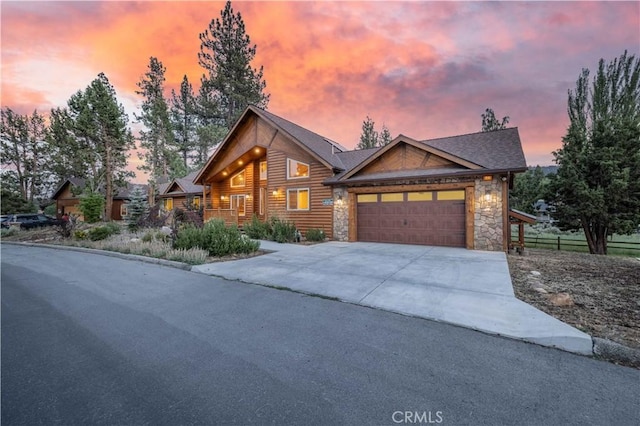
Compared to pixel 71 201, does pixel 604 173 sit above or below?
above

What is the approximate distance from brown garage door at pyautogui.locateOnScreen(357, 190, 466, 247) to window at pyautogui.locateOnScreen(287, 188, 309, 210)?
306cm

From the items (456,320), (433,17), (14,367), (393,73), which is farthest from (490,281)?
(393,73)

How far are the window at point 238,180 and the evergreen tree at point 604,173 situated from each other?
696 inches

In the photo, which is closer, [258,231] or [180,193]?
[258,231]

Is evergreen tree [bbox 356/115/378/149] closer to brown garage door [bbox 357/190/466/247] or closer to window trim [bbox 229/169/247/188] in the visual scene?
window trim [bbox 229/169/247/188]

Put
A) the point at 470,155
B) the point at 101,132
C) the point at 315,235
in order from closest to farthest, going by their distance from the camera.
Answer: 1. the point at 470,155
2. the point at 315,235
3. the point at 101,132

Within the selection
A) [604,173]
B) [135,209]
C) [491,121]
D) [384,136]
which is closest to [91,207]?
[135,209]

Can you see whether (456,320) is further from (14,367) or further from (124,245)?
(124,245)

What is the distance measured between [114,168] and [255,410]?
29.2m

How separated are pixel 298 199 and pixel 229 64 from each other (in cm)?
1892

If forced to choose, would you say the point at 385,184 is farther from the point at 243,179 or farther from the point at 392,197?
the point at 243,179

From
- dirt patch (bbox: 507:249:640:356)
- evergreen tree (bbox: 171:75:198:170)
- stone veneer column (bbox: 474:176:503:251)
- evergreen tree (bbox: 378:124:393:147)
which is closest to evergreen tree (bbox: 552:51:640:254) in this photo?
dirt patch (bbox: 507:249:640:356)

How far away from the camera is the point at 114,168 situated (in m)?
24.1

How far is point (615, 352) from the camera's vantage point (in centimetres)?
281
